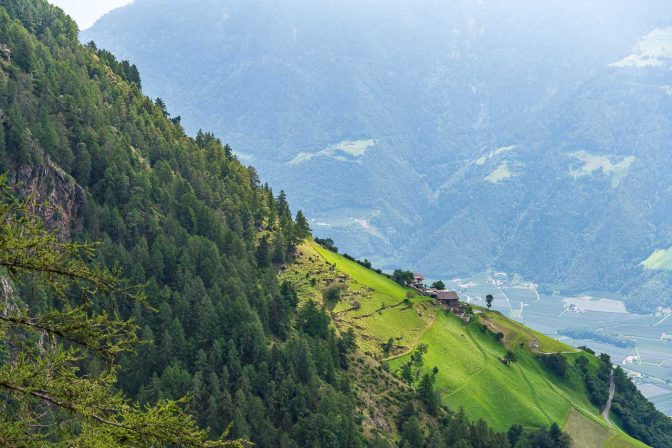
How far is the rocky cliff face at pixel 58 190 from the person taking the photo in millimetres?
131750

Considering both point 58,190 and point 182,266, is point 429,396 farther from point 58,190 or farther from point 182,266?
point 58,190

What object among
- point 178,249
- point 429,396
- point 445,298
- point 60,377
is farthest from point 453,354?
point 60,377

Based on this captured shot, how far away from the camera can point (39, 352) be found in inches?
1000

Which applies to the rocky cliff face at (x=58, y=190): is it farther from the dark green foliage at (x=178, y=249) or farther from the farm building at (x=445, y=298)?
the farm building at (x=445, y=298)

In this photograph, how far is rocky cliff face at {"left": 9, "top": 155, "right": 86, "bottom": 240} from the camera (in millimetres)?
131750

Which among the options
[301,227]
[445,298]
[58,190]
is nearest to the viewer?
[58,190]

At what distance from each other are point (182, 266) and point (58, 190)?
991 inches

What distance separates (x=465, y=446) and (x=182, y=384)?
1858 inches

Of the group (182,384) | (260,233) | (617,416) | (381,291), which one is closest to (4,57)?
(260,233)

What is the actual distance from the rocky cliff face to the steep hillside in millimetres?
46928

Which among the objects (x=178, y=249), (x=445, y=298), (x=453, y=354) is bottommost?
(x=178, y=249)

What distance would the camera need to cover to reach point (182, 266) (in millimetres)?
141625

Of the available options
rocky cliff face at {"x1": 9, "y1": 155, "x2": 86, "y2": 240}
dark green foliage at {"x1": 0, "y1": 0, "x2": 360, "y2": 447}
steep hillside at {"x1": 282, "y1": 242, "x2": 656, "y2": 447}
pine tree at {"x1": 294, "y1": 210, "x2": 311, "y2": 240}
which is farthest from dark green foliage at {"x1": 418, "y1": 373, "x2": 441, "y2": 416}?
rocky cliff face at {"x1": 9, "y1": 155, "x2": 86, "y2": 240}

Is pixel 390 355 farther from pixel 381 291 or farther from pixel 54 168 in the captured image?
pixel 54 168
